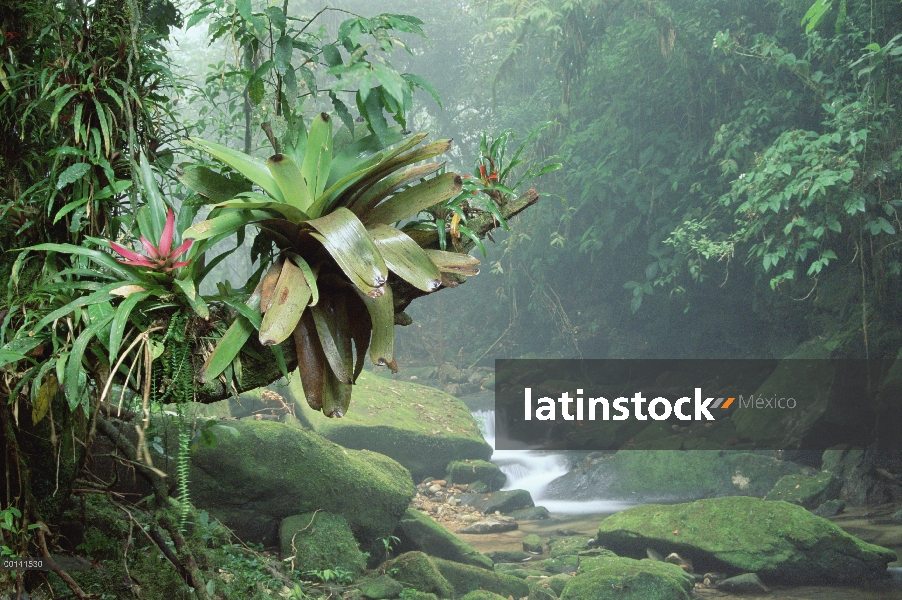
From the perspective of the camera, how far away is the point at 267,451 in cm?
308

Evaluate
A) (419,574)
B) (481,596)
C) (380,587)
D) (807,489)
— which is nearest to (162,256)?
(380,587)

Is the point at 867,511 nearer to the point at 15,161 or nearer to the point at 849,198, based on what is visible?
the point at 849,198

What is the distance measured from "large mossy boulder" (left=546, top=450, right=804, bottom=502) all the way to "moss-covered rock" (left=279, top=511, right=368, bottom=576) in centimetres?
292

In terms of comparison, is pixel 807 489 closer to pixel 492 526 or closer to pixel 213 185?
pixel 492 526

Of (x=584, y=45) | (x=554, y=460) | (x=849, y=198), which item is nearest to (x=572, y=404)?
(x=554, y=460)

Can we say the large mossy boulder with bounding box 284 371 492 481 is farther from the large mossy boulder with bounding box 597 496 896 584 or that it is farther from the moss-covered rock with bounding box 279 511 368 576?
the moss-covered rock with bounding box 279 511 368 576

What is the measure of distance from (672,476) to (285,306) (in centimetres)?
485

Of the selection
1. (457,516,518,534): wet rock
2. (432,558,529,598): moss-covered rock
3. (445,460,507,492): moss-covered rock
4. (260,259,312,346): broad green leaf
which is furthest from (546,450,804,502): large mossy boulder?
(260,259,312,346): broad green leaf

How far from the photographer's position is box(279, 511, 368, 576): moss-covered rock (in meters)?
2.94

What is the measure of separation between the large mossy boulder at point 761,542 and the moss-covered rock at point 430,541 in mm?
1062

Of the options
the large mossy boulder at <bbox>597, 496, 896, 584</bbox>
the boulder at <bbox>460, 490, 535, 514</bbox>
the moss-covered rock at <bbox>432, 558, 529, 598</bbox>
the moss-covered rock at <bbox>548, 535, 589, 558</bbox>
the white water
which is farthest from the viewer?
the white water

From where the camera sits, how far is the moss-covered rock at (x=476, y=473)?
18.0 feet

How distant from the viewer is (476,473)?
18.1 ft

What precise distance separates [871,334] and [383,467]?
12.9 ft
